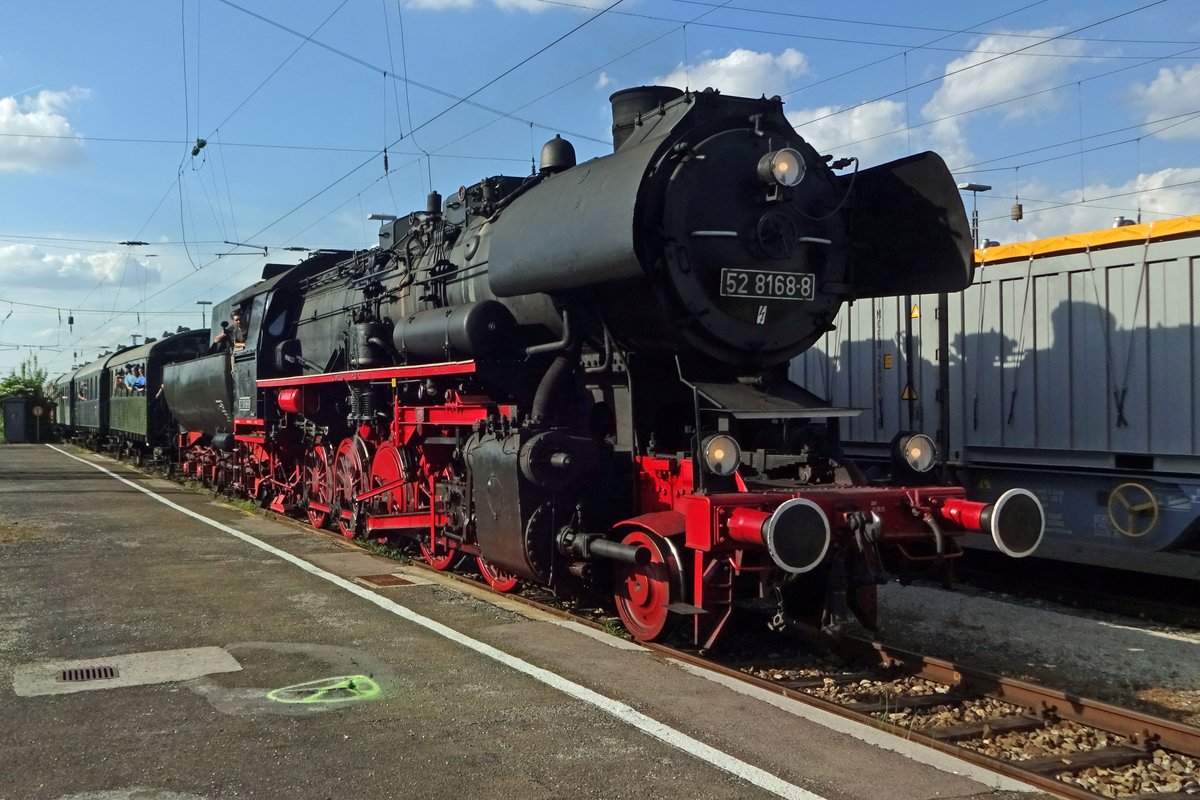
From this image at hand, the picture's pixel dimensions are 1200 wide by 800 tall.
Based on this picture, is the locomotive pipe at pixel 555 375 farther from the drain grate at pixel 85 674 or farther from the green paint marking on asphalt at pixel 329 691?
the drain grate at pixel 85 674

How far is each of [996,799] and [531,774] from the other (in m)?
2.06

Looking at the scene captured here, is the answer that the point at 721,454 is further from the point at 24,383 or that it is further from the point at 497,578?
the point at 24,383

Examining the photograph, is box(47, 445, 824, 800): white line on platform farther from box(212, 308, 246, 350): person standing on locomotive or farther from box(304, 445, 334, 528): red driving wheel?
box(212, 308, 246, 350): person standing on locomotive

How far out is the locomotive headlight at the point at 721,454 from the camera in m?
6.16

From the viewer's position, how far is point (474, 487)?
8039 millimetres

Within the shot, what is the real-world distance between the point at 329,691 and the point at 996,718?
3873mm

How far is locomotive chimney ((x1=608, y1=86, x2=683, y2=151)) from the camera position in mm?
7629

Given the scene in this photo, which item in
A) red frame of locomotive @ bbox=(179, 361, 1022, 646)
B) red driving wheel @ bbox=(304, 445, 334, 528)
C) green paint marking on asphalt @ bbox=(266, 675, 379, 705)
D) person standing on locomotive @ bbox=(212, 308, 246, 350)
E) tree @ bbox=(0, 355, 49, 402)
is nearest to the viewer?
green paint marking on asphalt @ bbox=(266, 675, 379, 705)

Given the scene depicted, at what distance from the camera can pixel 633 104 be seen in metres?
7.70

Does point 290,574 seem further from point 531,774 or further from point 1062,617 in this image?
point 1062,617

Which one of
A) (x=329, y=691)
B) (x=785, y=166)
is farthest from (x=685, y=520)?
(x=785, y=166)

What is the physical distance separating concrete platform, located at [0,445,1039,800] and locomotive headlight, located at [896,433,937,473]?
2.18 metres

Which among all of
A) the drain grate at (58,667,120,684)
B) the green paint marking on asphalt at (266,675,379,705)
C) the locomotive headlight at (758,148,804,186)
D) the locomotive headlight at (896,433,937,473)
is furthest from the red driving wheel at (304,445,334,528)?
the locomotive headlight at (896,433,937,473)

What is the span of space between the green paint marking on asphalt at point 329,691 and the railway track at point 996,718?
2.01m
